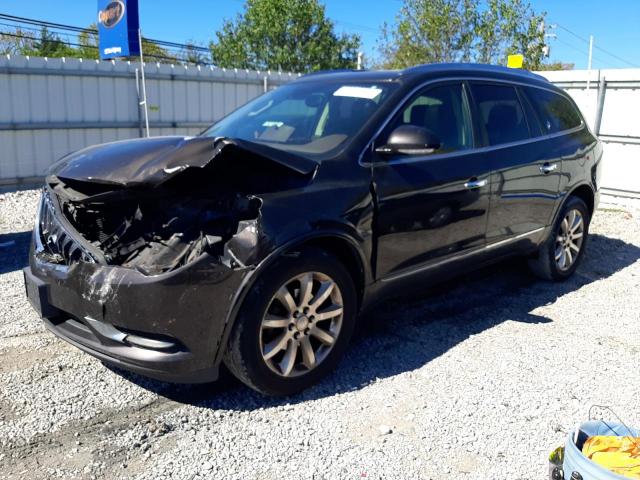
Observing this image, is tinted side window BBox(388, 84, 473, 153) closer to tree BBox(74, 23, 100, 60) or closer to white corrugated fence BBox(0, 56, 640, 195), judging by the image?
white corrugated fence BBox(0, 56, 640, 195)

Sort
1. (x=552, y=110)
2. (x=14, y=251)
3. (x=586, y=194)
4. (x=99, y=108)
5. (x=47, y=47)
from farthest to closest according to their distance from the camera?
(x=47, y=47) → (x=99, y=108) → (x=14, y=251) → (x=586, y=194) → (x=552, y=110)

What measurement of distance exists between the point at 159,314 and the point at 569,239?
429 cm

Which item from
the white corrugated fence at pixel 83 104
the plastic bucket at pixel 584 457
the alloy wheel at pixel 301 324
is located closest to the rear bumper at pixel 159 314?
the alloy wheel at pixel 301 324

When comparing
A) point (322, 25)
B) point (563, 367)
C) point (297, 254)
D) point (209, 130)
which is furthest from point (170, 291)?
point (322, 25)

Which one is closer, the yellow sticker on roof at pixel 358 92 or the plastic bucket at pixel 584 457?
the plastic bucket at pixel 584 457

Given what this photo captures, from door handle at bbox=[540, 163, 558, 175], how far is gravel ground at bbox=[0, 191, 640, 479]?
3.99ft

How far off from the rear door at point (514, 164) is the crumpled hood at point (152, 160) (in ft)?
6.03

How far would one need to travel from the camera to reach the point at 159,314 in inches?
114

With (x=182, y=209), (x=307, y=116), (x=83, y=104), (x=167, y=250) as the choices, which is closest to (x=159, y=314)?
(x=167, y=250)

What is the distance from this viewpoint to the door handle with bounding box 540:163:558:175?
514 cm

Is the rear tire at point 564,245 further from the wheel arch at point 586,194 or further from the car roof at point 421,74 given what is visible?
the car roof at point 421,74

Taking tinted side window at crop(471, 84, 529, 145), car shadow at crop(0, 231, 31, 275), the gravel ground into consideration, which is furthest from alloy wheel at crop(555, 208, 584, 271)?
car shadow at crop(0, 231, 31, 275)

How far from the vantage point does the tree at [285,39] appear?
31.4 meters

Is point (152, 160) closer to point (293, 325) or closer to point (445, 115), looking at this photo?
point (293, 325)
